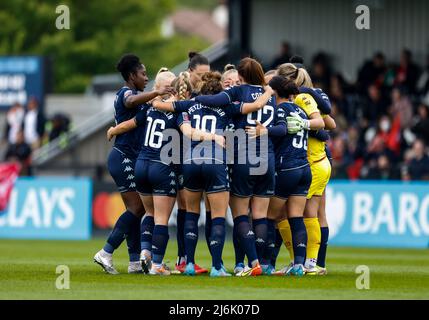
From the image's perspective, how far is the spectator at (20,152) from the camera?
2948cm

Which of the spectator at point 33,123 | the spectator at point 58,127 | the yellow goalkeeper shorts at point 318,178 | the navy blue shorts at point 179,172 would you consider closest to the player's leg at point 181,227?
the navy blue shorts at point 179,172

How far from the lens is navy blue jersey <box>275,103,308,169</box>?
14.0 m

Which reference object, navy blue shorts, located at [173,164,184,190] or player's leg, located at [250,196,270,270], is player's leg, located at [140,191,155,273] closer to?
navy blue shorts, located at [173,164,184,190]

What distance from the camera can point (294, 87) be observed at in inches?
544

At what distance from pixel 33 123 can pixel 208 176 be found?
18.5 m

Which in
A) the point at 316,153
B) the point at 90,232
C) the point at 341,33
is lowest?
the point at 90,232

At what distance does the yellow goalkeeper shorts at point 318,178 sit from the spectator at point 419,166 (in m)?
9.67

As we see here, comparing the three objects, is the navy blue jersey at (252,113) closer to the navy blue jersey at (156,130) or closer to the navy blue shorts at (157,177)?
the navy blue jersey at (156,130)

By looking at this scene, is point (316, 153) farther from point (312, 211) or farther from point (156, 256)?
point (156, 256)

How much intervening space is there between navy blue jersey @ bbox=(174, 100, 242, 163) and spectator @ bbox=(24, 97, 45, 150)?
709 inches
